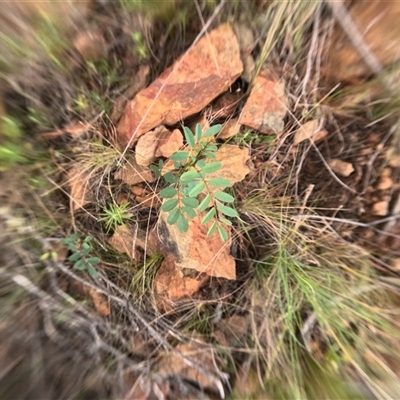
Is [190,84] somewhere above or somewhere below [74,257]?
above

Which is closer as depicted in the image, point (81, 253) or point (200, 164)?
point (200, 164)

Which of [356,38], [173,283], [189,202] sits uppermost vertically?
[356,38]

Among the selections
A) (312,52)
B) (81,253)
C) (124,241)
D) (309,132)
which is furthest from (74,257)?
(312,52)

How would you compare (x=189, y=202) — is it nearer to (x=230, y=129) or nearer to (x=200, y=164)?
(x=200, y=164)

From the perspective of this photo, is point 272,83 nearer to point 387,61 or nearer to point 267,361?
point 387,61

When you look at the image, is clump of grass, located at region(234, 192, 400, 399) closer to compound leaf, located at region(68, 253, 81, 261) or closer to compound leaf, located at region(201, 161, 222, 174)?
compound leaf, located at region(201, 161, 222, 174)

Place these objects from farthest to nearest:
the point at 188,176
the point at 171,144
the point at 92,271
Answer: the point at 92,271 < the point at 171,144 < the point at 188,176
